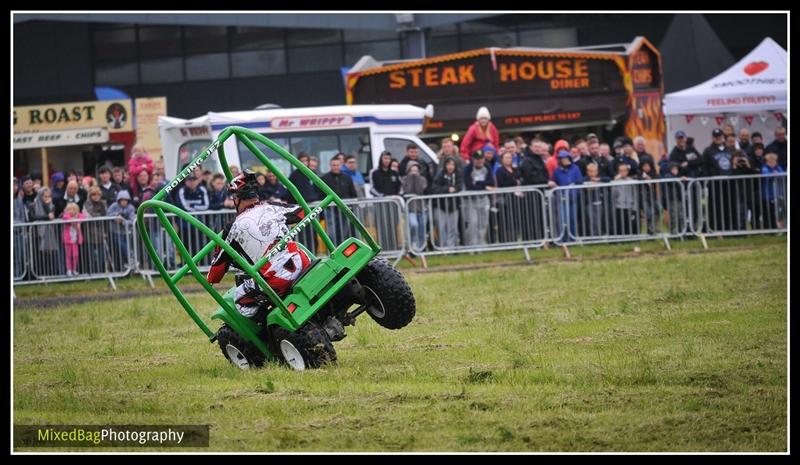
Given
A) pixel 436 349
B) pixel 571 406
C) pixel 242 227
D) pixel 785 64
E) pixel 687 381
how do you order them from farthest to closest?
pixel 785 64 < pixel 436 349 < pixel 242 227 < pixel 687 381 < pixel 571 406

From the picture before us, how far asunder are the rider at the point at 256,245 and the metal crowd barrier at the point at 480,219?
384 inches

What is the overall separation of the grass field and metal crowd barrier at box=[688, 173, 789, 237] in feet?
14.3

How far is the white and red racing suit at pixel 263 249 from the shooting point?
1141cm

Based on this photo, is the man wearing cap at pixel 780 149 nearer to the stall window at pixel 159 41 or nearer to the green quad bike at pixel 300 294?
the green quad bike at pixel 300 294

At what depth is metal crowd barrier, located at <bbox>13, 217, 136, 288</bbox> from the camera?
69.2 ft

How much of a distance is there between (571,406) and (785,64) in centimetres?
1968

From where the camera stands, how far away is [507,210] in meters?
21.5

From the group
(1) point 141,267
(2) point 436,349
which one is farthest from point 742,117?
(2) point 436,349

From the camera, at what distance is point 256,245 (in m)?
11.4

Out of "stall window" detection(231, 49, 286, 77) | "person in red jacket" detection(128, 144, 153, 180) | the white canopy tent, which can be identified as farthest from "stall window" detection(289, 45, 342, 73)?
"person in red jacket" detection(128, 144, 153, 180)

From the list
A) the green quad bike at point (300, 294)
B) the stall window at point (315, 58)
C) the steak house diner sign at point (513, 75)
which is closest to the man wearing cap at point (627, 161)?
the steak house diner sign at point (513, 75)

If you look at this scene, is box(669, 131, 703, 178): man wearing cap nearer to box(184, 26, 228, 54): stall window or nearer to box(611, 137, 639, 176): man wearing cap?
box(611, 137, 639, 176): man wearing cap

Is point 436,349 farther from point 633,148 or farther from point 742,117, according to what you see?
point 742,117

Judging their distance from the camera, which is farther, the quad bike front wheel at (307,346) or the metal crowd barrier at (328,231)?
the metal crowd barrier at (328,231)
